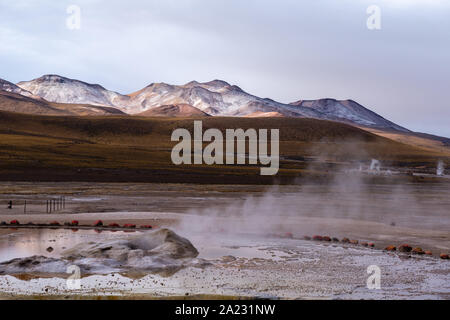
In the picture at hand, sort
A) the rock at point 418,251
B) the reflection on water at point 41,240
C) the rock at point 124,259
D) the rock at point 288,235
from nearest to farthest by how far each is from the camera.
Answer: the rock at point 124,259, the reflection on water at point 41,240, the rock at point 418,251, the rock at point 288,235

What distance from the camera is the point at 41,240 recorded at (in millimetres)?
21875

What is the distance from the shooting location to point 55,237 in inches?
894

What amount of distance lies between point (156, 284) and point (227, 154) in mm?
80043

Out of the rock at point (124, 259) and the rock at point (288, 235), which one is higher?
the rock at point (124, 259)

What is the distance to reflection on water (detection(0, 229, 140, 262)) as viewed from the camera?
19203 millimetres

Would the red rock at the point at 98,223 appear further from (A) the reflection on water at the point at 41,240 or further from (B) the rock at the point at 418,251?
(B) the rock at the point at 418,251

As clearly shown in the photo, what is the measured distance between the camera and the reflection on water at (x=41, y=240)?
19.2 m

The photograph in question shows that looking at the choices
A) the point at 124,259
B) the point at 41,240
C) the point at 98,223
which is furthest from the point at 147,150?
the point at 124,259

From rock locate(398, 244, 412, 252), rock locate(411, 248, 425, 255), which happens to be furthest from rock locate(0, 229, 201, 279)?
rock locate(411, 248, 425, 255)

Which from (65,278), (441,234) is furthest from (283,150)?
(65,278)

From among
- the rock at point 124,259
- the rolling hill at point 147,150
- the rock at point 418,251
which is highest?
the rolling hill at point 147,150

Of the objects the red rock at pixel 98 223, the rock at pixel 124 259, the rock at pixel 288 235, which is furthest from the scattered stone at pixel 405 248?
the red rock at pixel 98 223

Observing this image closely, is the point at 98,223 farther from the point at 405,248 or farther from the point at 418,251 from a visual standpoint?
the point at 418,251
